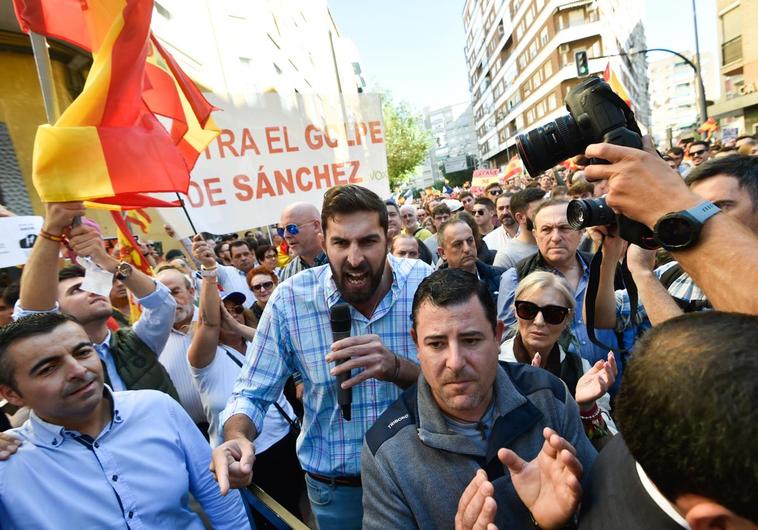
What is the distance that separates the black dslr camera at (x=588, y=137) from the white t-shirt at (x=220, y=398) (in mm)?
2126

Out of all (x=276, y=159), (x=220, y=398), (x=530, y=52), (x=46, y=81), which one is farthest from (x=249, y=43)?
(x=530, y=52)

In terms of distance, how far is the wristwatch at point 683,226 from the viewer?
1.10 m

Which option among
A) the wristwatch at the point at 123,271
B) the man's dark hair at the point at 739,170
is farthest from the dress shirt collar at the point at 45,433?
the man's dark hair at the point at 739,170

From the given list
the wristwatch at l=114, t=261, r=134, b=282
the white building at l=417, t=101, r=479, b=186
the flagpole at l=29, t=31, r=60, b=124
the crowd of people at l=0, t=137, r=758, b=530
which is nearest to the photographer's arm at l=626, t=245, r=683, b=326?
the crowd of people at l=0, t=137, r=758, b=530

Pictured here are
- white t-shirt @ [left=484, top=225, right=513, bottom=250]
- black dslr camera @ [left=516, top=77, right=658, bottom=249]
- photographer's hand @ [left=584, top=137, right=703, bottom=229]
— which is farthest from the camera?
white t-shirt @ [left=484, top=225, right=513, bottom=250]

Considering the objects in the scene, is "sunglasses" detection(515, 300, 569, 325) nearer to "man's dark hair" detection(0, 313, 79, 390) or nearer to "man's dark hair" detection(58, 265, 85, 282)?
"man's dark hair" detection(0, 313, 79, 390)

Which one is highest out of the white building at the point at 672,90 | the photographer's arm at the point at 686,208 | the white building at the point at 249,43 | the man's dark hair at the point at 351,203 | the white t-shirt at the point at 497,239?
the white building at the point at 672,90

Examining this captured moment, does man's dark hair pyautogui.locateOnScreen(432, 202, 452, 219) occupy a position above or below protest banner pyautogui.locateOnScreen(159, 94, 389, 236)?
below

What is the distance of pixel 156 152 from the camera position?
280 cm

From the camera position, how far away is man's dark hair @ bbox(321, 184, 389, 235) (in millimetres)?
2121

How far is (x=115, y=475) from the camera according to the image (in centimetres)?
190

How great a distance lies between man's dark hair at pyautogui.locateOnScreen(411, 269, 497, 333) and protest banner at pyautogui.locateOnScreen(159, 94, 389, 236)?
2.68 meters

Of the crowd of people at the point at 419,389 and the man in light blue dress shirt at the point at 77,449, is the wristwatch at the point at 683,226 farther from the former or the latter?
the man in light blue dress shirt at the point at 77,449

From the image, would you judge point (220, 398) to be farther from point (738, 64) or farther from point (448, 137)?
point (448, 137)
